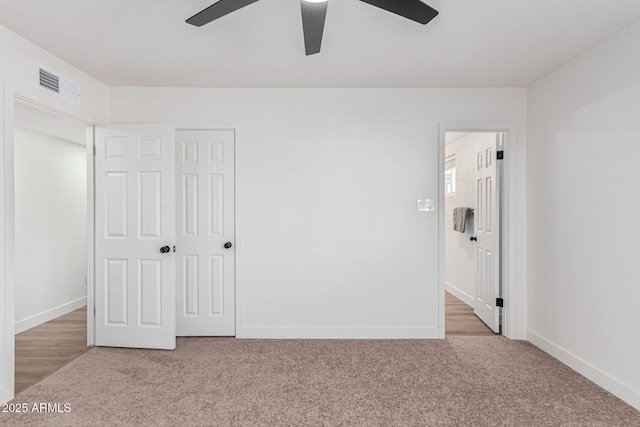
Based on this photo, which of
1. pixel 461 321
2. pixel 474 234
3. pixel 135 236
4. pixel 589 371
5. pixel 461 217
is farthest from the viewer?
pixel 461 217

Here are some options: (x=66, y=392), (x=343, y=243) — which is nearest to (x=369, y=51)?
(x=343, y=243)

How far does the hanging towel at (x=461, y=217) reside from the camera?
15.1 feet

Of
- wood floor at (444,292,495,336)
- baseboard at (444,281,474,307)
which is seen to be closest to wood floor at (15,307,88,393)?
wood floor at (444,292,495,336)

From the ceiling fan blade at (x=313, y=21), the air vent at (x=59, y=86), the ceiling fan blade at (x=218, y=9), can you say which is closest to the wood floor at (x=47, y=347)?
the air vent at (x=59, y=86)

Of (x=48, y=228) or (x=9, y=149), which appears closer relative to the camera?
(x=9, y=149)

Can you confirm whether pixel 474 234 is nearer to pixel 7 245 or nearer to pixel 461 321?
pixel 461 321

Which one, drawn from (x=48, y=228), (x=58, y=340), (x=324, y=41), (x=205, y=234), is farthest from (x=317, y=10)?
(x=48, y=228)

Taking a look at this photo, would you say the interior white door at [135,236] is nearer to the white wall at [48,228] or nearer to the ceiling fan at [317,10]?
the white wall at [48,228]

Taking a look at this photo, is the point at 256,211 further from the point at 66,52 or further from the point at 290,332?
the point at 66,52

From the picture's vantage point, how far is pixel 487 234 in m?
3.93

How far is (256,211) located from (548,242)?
2665 millimetres

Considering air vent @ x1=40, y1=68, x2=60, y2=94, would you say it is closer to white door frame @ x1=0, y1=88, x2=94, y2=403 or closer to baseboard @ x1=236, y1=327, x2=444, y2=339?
white door frame @ x1=0, y1=88, x2=94, y2=403

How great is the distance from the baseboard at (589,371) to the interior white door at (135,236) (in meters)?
3.30

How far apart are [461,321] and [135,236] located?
3521 mm
